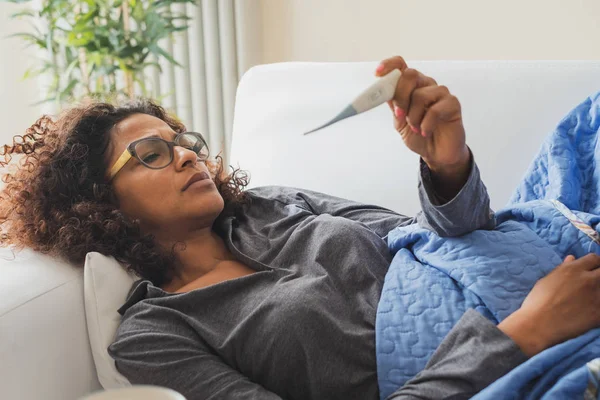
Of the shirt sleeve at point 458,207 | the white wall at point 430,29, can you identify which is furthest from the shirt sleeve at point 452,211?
the white wall at point 430,29

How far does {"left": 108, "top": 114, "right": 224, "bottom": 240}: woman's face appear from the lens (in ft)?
4.33

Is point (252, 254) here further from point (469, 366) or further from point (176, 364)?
point (469, 366)

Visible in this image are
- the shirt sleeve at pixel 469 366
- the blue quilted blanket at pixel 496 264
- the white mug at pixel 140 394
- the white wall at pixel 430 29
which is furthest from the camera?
the white wall at pixel 430 29

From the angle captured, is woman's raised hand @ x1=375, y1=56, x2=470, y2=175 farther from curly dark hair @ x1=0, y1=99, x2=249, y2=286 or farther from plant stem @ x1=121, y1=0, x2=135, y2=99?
plant stem @ x1=121, y1=0, x2=135, y2=99

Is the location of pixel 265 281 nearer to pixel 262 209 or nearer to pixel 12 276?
pixel 262 209

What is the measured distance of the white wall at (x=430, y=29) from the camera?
2391mm

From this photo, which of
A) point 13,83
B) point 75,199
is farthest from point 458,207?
point 13,83

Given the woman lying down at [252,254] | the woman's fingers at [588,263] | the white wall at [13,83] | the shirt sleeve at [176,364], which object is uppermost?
the woman's fingers at [588,263]

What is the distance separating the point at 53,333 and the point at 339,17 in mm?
2053

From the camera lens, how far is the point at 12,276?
46.8 inches

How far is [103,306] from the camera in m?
1.22

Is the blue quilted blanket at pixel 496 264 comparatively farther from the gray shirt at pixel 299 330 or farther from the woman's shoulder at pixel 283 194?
the woman's shoulder at pixel 283 194

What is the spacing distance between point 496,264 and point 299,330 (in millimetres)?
318

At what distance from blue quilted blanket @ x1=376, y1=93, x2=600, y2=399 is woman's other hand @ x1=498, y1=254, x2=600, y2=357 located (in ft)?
0.12
